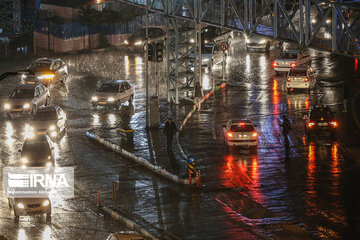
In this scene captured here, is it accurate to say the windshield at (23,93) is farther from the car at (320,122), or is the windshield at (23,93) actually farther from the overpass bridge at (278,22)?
the car at (320,122)

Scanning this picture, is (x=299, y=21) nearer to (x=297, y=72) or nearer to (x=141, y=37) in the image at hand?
(x=297, y=72)

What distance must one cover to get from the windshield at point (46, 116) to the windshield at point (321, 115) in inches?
461

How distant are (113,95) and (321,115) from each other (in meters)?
12.0

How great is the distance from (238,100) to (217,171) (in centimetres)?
1403

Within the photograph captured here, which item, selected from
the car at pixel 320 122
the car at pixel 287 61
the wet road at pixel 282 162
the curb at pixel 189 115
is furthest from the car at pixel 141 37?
the car at pixel 320 122

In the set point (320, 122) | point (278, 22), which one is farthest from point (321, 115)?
point (278, 22)

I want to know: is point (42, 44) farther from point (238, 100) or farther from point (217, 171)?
point (217, 171)

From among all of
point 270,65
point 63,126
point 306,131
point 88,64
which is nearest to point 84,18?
point 88,64

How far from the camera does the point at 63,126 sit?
2920 cm

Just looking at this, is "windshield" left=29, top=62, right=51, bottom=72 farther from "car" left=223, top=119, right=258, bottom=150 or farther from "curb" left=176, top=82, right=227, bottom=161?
"car" left=223, top=119, right=258, bottom=150

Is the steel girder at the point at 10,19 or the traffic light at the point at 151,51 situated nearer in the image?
the traffic light at the point at 151,51

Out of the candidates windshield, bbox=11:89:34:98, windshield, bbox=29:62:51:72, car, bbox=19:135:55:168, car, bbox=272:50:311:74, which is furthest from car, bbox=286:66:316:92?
car, bbox=19:135:55:168

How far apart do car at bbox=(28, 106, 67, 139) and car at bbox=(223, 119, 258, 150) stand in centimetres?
789

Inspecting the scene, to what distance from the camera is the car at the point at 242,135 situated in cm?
2548
